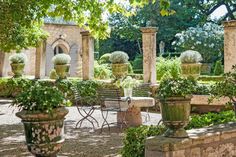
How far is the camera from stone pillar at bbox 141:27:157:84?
14.7 m

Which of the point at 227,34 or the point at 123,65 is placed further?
the point at 123,65

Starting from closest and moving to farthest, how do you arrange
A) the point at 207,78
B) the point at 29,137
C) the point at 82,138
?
1. the point at 29,137
2. the point at 82,138
3. the point at 207,78

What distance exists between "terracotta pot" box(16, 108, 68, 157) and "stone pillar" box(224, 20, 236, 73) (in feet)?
29.8

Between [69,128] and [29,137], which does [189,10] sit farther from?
Answer: [29,137]

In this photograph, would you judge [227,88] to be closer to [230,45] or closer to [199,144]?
[199,144]

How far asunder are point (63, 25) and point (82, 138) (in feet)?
73.2

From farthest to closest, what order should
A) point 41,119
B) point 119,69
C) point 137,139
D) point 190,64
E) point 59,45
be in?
point 59,45
point 119,69
point 190,64
point 137,139
point 41,119

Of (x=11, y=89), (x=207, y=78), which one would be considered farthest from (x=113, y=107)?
(x=11, y=89)

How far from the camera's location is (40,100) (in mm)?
4516

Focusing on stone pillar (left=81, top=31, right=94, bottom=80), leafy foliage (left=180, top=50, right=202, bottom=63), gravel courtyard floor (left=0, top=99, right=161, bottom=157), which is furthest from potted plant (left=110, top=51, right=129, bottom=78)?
gravel courtyard floor (left=0, top=99, right=161, bottom=157)

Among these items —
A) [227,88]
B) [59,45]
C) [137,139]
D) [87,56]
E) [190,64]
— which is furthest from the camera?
[59,45]

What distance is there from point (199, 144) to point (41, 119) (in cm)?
205

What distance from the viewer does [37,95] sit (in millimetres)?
4574

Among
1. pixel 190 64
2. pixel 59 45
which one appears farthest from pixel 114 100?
pixel 59 45
